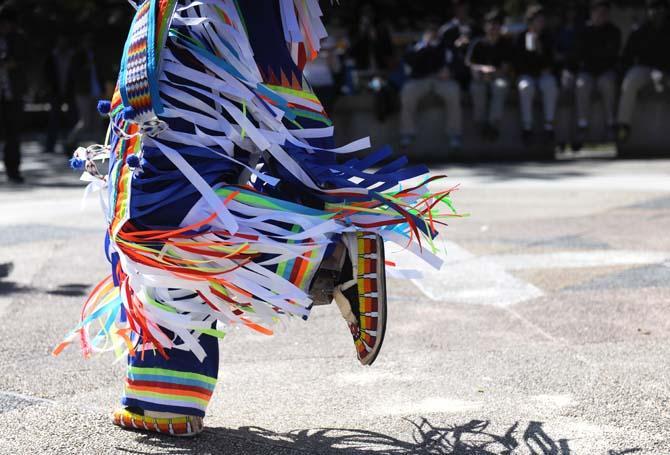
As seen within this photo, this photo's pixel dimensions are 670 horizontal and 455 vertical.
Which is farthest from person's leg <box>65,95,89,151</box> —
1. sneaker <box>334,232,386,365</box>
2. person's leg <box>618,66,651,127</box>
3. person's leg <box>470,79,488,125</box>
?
sneaker <box>334,232,386,365</box>

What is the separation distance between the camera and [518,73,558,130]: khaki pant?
12633 mm

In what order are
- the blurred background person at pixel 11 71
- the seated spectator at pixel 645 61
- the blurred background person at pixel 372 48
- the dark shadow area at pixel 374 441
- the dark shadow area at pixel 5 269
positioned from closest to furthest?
the dark shadow area at pixel 374 441
the dark shadow area at pixel 5 269
the blurred background person at pixel 11 71
the seated spectator at pixel 645 61
the blurred background person at pixel 372 48

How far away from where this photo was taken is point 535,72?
41.8 ft

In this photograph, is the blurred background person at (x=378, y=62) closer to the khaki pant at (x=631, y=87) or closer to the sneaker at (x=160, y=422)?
the khaki pant at (x=631, y=87)

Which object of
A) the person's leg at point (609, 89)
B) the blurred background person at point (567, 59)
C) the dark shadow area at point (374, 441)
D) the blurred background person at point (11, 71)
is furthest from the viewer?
the blurred background person at point (567, 59)

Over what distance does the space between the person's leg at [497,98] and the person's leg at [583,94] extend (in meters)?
0.94

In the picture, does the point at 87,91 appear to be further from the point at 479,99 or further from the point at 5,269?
the point at 5,269

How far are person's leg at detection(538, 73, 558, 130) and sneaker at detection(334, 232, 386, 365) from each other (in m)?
9.86

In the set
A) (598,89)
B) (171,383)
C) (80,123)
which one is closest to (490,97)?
(598,89)

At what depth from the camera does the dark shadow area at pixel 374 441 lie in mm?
3115

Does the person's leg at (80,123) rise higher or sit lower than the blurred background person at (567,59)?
lower

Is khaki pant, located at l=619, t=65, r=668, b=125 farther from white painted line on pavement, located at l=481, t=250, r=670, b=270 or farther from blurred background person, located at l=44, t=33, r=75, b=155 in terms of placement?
blurred background person, located at l=44, t=33, r=75, b=155

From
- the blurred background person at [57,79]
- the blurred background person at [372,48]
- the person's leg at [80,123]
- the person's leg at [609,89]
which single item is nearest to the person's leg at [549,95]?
the person's leg at [609,89]

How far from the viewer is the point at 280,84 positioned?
3.29m
